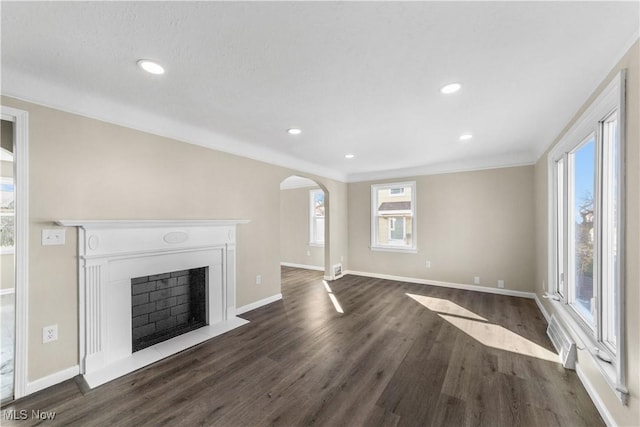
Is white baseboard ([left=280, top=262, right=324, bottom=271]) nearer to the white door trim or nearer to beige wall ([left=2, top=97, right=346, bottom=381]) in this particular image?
beige wall ([left=2, top=97, right=346, bottom=381])

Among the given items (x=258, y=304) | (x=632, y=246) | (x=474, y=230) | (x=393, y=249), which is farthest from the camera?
(x=393, y=249)

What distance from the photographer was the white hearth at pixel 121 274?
2178 mm

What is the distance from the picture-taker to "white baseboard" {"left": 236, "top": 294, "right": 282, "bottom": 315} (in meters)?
3.57

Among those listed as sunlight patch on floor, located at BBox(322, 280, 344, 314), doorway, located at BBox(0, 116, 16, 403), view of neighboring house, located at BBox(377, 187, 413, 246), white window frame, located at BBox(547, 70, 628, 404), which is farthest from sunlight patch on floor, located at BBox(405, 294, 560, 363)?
doorway, located at BBox(0, 116, 16, 403)

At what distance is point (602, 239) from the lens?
1.76 metres

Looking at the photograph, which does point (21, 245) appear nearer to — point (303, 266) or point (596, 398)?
point (596, 398)

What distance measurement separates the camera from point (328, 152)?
4.12 m

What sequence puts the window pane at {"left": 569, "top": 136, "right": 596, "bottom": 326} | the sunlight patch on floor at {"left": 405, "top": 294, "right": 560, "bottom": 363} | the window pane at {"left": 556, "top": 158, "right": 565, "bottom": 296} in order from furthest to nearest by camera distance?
the window pane at {"left": 556, "top": 158, "right": 565, "bottom": 296} < the sunlight patch on floor at {"left": 405, "top": 294, "right": 560, "bottom": 363} < the window pane at {"left": 569, "top": 136, "right": 596, "bottom": 326}

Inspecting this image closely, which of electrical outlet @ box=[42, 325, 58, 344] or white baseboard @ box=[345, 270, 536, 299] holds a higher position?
electrical outlet @ box=[42, 325, 58, 344]

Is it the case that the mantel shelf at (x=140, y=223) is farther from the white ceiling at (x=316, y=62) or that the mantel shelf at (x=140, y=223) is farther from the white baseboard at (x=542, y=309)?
the white baseboard at (x=542, y=309)

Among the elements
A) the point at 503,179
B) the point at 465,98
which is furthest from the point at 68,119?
the point at 503,179

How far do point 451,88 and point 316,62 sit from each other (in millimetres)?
1151

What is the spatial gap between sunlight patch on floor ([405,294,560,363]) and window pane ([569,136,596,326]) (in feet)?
1.84

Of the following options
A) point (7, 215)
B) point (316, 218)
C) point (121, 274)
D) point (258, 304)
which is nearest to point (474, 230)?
point (316, 218)
